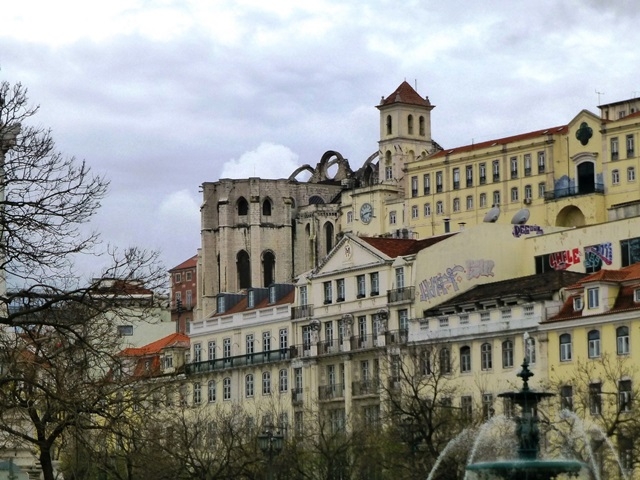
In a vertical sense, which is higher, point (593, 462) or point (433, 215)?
point (433, 215)

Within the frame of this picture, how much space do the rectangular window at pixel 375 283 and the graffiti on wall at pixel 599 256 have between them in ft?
43.7

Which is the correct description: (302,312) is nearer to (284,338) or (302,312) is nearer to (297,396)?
(284,338)

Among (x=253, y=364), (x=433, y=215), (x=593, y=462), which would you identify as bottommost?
(x=593, y=462)

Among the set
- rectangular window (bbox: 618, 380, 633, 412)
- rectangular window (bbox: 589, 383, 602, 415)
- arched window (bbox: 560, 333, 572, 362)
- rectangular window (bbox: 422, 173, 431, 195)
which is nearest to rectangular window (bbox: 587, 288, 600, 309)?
arched window (bbox: 560, 333, 572, 362)

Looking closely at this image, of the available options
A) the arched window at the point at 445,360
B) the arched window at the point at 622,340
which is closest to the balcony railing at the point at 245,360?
the arched window at the point at 445,360

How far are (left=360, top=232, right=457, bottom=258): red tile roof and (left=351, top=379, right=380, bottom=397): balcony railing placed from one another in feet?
24.7

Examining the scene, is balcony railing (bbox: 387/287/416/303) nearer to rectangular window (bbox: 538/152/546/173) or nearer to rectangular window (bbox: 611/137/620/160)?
rectangular window (bbox: 611/137/620/160)

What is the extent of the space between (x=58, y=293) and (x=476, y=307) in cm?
6790

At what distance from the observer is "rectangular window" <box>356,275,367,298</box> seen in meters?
128

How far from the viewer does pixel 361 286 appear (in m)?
128

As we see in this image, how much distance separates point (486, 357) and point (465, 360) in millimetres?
1696

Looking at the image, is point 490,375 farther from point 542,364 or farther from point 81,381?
point 81,381

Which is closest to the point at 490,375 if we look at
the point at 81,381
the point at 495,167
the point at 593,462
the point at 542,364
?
the point at 542,364

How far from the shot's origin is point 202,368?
142375mm
